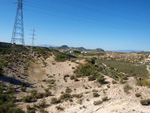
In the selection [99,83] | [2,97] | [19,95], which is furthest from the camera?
[99,83]

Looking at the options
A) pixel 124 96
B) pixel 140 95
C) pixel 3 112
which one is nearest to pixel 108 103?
pixel 124 96

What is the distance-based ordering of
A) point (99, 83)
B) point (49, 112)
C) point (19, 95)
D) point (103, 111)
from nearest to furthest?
point (103, 111), point (49, 112), point (19, 95), point (99, 83)

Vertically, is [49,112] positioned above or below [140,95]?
below

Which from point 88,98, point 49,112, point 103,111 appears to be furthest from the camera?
point 88,98

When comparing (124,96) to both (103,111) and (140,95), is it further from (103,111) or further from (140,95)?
(103,111)

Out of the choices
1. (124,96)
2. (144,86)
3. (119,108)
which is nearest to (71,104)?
(119,108)

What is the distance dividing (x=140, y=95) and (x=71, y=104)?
21.5 feet

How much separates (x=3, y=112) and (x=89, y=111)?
6996 millimetres

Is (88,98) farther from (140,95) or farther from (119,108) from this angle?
(140,95)

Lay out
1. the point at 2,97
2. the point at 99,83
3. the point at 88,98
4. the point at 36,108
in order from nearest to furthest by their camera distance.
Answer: the point at 36,108, the point at 2,97, the point at 88,98, the point at 99,83

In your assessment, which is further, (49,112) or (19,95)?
(19,95)

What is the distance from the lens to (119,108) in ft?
28.3

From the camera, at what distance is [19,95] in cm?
1306

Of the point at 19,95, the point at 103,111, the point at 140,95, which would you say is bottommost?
the point at 19,95
